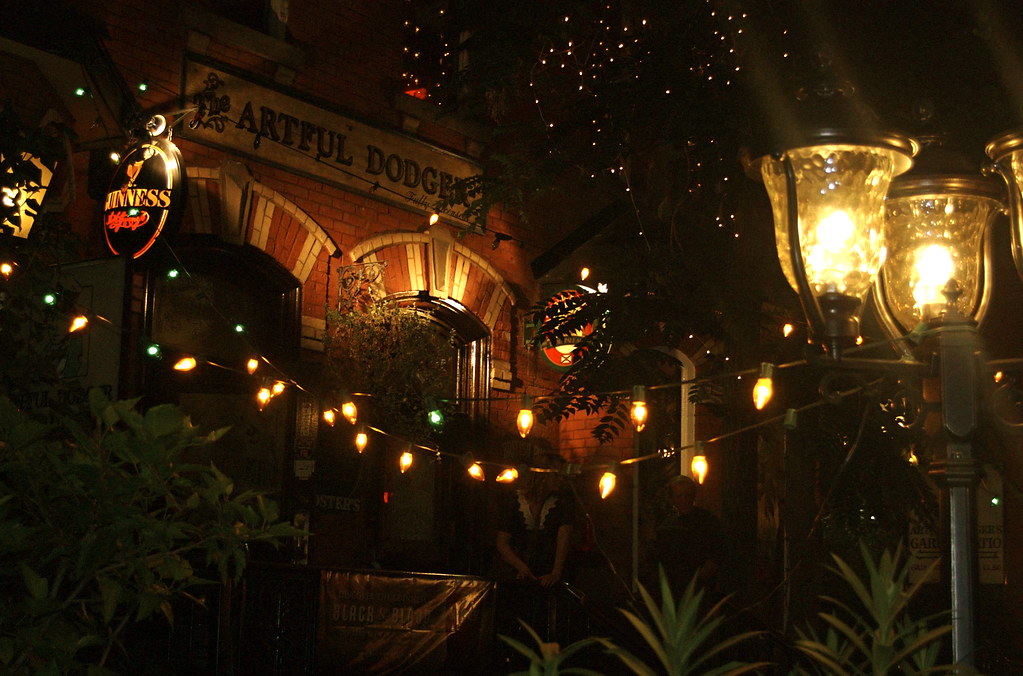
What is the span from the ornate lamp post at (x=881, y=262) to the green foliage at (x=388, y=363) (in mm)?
6082

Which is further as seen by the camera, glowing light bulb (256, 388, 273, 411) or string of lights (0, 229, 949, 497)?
glowing light bulb (256, 388, 273, 411)

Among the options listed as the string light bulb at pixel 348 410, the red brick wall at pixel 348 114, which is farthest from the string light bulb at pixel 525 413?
the red brick wall at pixel 348 114

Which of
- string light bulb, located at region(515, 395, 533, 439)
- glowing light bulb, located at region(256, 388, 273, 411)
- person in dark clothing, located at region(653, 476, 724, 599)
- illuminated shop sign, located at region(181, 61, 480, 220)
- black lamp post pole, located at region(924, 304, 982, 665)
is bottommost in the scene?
person in dark clothing, located at region(653, 476, 724, 599)

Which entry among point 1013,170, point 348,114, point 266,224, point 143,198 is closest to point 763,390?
point 1013,170

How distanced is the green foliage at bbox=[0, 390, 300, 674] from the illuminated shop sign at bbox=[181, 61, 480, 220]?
594 centimetres

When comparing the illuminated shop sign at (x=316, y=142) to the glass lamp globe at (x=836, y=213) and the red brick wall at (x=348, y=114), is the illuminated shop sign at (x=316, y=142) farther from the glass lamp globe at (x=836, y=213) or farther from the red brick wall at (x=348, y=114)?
the glass lamp globe at (x=836, y=213)

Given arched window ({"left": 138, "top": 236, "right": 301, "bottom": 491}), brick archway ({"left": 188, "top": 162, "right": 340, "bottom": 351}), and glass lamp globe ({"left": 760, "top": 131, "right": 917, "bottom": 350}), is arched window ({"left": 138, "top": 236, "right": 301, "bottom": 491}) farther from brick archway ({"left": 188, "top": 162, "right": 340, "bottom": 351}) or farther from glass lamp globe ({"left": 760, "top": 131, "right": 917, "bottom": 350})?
glass lamp globe ({"left": 760, "top": 131, "right": 917, "bottom": 350})

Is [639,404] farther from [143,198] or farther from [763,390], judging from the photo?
[143,198]

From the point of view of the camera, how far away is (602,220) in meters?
12.0

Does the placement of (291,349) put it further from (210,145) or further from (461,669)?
(461,669)

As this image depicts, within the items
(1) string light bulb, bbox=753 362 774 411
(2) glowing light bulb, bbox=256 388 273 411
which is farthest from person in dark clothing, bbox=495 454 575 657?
(2) glowing light bulb, bbox=256 388 273 411

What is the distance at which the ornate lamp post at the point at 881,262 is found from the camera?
130 inches

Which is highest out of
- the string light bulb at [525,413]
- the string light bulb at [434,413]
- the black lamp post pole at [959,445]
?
the string light bulb at [434,413]

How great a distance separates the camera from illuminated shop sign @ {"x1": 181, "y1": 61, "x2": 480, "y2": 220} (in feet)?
30.4
